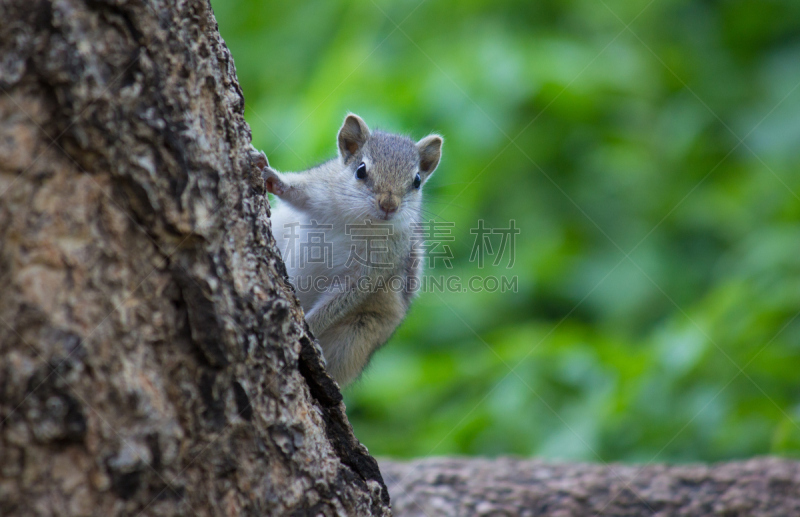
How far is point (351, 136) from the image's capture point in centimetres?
425

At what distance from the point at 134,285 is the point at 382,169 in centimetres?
251

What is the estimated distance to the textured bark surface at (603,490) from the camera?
11.8ft

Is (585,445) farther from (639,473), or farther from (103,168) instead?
(103,168)

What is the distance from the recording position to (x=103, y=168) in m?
1.63

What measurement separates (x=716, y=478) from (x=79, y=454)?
130 inches

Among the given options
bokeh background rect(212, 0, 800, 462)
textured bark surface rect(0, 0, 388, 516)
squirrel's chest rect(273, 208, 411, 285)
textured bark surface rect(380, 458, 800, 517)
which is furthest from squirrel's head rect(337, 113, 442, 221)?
textured bark surface rect(0, 0, 388, 516)

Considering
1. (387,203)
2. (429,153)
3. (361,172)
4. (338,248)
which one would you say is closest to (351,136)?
(361,172)

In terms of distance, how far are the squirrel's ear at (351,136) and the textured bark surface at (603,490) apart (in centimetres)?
191

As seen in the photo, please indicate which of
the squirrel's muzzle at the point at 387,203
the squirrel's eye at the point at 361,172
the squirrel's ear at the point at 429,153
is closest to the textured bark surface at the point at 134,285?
the squirrel's muzzle at the point at 387,203

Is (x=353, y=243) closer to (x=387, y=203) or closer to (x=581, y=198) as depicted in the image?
(x=387, y=203)

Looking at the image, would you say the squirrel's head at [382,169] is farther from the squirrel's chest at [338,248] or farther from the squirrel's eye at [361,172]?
the squirrel's chest at [338,248]

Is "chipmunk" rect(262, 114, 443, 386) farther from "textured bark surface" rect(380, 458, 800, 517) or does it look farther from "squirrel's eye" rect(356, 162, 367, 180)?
"textured bark surface" rect(380, 458, 800, 517)

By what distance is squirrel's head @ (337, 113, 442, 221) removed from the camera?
12.9 feet

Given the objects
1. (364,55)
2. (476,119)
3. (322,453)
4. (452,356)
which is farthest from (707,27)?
(322,453)
